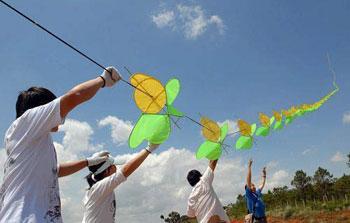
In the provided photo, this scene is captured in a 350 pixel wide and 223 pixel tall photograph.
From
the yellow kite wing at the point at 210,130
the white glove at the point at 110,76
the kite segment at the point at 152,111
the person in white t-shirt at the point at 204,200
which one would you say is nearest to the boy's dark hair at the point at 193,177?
the person in white t-shirt at the point at 204,200

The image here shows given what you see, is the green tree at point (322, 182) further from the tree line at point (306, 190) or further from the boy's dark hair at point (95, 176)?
the boy's dark hair at point (95, 176)

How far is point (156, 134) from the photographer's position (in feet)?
12.9

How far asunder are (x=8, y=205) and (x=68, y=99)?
60 cm

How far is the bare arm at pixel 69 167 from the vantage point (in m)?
3.08

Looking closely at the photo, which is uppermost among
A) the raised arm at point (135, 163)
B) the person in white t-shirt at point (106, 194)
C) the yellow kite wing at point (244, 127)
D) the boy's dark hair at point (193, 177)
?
the yellow kite wing at point (244, 127)

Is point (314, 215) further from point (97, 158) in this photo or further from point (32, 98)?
point (32, 98)

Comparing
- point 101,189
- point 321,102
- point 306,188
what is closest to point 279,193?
point 306,188

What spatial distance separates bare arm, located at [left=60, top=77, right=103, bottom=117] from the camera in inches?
81.4

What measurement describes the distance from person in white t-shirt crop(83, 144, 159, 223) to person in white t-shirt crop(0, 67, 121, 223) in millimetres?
1127

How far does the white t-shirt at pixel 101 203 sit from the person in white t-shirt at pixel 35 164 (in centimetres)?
123

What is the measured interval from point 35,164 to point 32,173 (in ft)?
0.16

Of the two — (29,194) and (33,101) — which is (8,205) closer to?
(29,194)

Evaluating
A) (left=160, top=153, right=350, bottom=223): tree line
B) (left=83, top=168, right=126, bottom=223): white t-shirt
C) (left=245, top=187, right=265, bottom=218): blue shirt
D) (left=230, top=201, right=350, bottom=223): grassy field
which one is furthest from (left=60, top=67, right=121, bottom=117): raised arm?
(left=160, top=153, right=350, bottom=223): tree line

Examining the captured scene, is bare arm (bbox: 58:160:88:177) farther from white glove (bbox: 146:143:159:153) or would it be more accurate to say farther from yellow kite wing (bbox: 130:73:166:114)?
yellow kite wing (bbox: 130:73:166:114)
